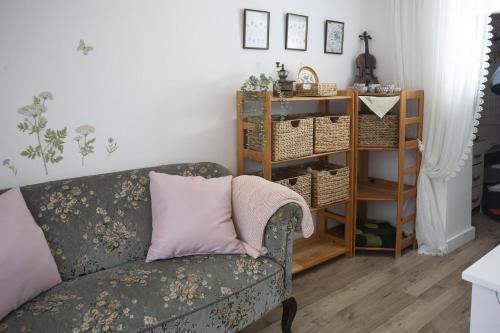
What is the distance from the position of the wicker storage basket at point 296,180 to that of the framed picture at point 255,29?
85cm

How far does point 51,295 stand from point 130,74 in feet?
3.91

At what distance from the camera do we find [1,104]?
1.89 meters

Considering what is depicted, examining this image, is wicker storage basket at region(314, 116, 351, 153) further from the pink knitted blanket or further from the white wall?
the pink knitted blanket

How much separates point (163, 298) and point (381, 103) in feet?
6.48

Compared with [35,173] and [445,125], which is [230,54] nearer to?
[35,173]

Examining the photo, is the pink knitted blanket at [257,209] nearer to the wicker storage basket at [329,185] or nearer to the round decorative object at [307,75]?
the wicker storage basket at [329,185]

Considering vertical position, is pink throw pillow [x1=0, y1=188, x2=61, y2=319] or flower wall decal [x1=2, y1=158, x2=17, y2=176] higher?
flower wall decal [x1=2, y1=158, x2=17, y2=176]

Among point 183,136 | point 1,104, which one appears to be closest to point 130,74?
point 183,136

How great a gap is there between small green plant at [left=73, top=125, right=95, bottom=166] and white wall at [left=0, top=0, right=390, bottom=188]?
0.09 ft

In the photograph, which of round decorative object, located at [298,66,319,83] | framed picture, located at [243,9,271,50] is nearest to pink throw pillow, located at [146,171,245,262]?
framed picture, located at [243,9,271,50]

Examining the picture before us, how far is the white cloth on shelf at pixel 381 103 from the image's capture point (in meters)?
2.81

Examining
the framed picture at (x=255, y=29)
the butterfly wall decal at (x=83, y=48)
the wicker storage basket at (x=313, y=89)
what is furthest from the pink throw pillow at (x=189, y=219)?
the framed picture at (x=255, y=29)

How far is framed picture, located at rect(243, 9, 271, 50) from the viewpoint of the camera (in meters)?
2.62

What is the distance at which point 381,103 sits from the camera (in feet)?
9.23
